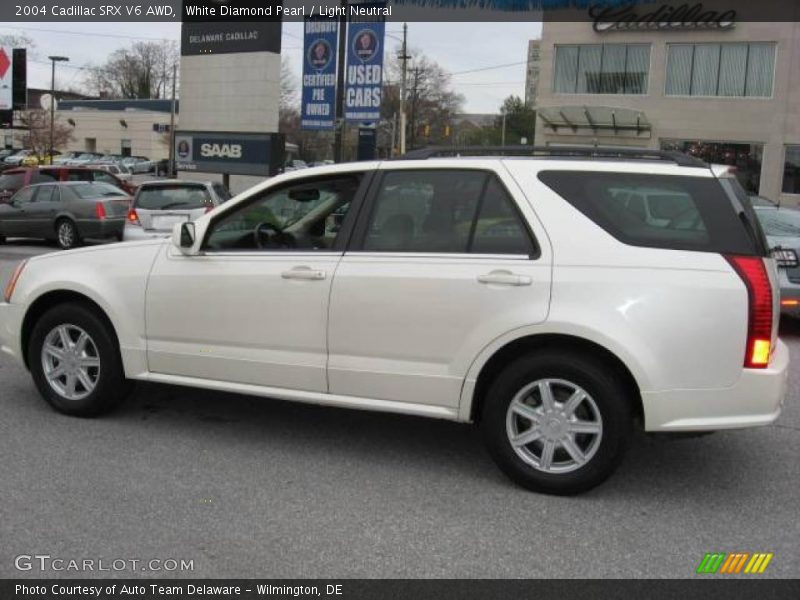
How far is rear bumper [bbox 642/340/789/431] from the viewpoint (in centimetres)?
391

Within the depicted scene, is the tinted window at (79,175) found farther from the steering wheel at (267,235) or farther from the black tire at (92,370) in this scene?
the steering wheel at (267,235)

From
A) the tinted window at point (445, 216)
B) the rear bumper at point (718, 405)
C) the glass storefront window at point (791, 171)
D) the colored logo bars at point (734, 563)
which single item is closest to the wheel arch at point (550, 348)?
the rear bumper at point (718, 405)

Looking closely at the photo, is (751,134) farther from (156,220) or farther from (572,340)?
(572,340)

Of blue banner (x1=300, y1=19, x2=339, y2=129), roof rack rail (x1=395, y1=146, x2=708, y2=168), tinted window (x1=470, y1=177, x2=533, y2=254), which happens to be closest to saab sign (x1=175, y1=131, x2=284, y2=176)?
blue banner (x1=300, y1=19, x2=339, y2=129)

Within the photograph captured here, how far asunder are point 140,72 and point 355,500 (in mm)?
105418

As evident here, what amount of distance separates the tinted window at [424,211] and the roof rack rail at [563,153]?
0.64 feet

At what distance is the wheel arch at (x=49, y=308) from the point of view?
5180 millimetres

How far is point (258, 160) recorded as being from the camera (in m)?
19.7

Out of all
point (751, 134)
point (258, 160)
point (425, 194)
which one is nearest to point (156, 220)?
point (258, 160)

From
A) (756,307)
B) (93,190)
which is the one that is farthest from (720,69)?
(756,307)

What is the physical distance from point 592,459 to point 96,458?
2.70m

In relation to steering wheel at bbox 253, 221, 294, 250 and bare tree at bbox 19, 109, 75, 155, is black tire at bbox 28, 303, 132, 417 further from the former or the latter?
bare tree at bbox 19, 109, 75, 155

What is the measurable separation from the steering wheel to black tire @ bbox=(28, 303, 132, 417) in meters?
1.13

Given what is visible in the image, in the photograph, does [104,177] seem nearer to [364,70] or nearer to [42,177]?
[42,177]
